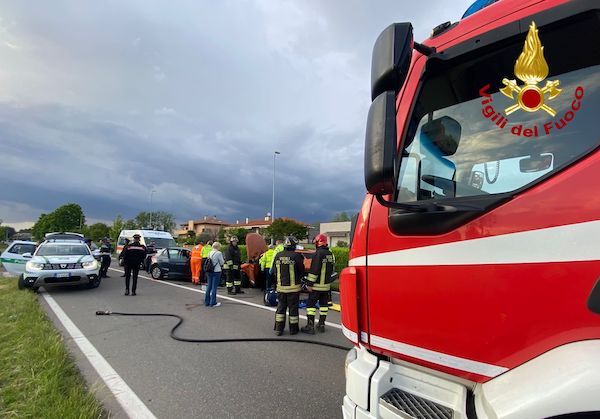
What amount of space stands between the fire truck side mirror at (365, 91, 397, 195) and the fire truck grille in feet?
3.17

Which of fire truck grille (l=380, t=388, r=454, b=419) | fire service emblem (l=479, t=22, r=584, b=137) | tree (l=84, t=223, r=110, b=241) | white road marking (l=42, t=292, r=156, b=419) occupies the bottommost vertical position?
white road marking (l=42, t=292, r=156, b=419)

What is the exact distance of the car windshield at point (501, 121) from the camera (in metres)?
1.43

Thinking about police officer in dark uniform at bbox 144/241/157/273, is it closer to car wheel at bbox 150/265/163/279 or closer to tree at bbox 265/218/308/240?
car wheel at bbox 150/265/163/279

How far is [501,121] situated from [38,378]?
480 cm

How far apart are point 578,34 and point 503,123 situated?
16.4 inches

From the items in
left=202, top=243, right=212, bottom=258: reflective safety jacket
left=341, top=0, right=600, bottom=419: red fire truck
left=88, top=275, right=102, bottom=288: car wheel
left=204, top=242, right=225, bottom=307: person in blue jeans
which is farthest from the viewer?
left=202, top=243, right=212, bottom=258: reflective safety jacket

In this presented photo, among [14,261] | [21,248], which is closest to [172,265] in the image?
[14,261]

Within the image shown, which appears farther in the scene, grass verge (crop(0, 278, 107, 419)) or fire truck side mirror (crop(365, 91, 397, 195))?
grass verge (crop(0, 278, 107, 419))

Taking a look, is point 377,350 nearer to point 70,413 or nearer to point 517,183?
point 517,183

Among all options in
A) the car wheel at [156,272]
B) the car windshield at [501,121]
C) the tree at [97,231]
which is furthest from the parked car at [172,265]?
the tree at [97,231]

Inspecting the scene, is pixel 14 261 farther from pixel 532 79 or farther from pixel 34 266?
pixel 532 79

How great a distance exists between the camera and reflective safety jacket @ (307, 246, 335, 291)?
665 cm

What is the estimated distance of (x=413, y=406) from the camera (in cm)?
165

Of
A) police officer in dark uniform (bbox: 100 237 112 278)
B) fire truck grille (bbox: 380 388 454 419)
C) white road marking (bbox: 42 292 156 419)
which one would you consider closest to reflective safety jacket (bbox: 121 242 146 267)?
white road marking (bbox: 42 292 156 419)
